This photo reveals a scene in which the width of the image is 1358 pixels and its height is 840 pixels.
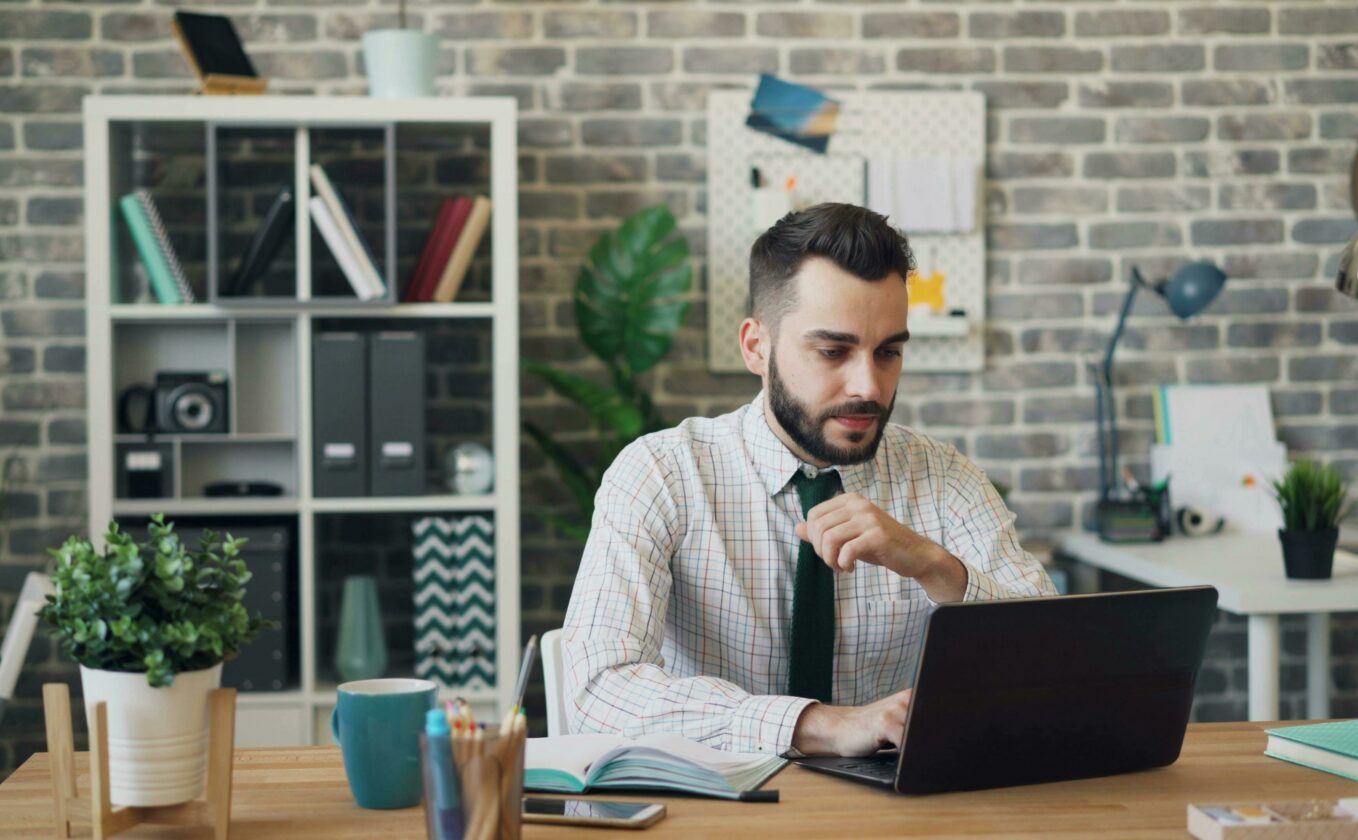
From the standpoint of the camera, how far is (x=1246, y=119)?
3496mm

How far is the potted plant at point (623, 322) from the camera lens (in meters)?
3.06

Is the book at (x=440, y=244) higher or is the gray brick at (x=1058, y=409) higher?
the book at (x=440, y=244)

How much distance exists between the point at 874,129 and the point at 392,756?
2.53 meters

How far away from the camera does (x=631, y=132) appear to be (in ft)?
11.1

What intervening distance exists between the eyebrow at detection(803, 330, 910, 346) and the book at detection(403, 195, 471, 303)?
1493mm

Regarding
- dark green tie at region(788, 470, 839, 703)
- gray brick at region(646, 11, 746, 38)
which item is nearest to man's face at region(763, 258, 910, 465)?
dark green tie at region(788, 470, 839, 703)

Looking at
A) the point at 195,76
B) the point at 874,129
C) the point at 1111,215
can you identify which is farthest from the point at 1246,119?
the point at 195,76

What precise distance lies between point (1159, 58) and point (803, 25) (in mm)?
960

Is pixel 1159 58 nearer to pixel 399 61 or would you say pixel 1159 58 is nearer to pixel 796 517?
pixel 399 61

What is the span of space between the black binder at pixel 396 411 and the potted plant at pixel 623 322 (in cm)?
26

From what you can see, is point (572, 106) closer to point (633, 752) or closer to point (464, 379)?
point (464, 379)

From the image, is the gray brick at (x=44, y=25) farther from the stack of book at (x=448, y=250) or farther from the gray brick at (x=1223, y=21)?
the gray brick at (x=1223, y=21)

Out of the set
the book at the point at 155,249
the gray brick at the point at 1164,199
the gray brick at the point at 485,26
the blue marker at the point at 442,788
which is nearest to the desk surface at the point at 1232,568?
the gray brick at the point at 1164,199

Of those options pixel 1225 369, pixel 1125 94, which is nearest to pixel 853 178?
pixel 1125 94
